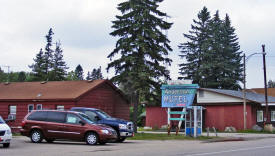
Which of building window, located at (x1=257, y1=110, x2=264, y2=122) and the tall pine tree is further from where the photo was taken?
the tall pine tree

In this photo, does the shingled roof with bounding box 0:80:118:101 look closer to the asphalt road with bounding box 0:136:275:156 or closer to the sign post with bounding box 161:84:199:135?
the sign post with bounding box 161:84:199:135

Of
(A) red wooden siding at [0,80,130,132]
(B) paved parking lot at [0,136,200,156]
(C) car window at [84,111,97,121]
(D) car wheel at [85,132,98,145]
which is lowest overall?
(B) paved parking lot at [0,136,200,156]

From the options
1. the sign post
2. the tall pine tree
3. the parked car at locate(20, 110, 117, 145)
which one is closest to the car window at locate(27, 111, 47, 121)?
the parked car at locate(20, 110, 117, 145)

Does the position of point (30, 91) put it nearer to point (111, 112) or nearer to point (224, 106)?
point (111, 112)

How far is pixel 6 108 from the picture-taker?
35812 millimetres

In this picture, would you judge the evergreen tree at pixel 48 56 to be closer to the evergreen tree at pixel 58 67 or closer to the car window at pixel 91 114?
the evergreen tree at pixel 58 67

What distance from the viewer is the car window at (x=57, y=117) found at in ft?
70.9

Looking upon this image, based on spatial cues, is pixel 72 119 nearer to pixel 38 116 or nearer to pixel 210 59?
pixel 38 116

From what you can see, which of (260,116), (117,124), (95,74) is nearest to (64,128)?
(117,124)

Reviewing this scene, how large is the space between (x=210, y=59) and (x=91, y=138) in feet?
147

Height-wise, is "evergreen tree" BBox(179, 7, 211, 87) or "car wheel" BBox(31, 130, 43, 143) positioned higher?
"evergreen tree" BBox(179, 7, 211, 87)

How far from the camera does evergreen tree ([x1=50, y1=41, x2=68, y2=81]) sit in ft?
230

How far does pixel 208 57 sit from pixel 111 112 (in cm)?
2879

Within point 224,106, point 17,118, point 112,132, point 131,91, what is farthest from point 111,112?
point 112,132
